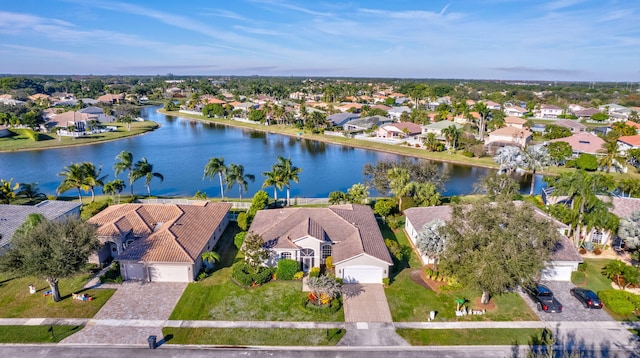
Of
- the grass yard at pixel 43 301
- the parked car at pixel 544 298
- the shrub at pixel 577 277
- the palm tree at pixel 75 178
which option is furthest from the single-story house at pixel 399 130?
the grass yard at pixel 43 301

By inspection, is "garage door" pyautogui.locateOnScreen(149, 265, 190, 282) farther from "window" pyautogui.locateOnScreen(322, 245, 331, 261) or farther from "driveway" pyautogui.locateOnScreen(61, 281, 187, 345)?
"window" pyautogui.locateOnScreen(322, 245, 331, 261)

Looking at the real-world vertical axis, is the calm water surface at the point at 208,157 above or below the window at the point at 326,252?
below

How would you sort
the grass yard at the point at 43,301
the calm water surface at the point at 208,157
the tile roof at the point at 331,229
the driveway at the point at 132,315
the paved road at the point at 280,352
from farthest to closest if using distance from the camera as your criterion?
the calm water surface at the point at 208,157, the tile roof at the point at 331,229, the grass yard at the point at 43,301, the driveway at the point at 132,315, the paved road at the point at 280,352

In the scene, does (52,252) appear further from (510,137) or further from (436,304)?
(510,137)

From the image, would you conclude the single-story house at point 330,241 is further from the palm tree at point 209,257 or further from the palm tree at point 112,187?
the palm tree at point 112,187

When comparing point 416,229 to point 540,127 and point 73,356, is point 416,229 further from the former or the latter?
point 540,127

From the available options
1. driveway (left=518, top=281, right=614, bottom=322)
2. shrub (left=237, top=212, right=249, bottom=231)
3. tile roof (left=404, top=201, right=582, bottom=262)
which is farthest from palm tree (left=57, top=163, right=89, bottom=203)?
driveway (left=518, top=281, right=614, bottom=322)

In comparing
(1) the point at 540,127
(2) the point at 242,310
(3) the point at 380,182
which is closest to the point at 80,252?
(2) the point at 242,310
